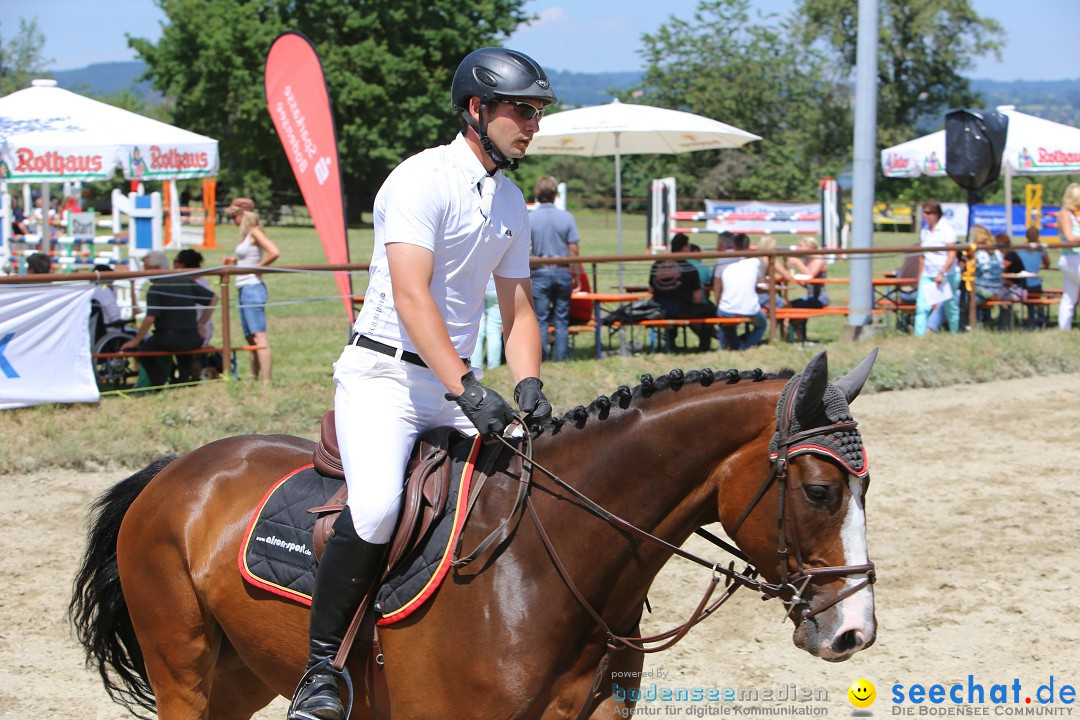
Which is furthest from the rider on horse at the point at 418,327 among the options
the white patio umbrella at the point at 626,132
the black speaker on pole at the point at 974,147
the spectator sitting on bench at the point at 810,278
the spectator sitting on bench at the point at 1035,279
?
the black speaker on pole at the point at 974,147

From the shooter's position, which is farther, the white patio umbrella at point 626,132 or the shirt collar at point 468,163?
the white patio umbrella at point 626,132

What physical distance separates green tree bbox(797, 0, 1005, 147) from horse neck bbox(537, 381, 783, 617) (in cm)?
4816

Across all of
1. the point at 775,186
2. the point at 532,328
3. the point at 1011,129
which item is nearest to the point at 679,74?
the point at 775,186

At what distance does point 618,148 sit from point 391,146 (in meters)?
31.3

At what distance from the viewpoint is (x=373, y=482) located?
3.02m

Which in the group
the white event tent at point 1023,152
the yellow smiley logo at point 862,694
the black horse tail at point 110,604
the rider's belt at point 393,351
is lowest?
the yellow smiley logo at point 862,694

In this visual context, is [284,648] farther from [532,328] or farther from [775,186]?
[775,186]

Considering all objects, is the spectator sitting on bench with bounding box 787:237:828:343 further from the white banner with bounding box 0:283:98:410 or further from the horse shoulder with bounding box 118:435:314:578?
the horse shoulder with bounding box 118:435:314:578

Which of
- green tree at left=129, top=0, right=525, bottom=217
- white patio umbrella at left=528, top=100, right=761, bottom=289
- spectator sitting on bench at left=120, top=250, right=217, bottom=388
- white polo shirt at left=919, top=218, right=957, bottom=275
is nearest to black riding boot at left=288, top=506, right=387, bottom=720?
spectator sitting on bench at left=120, top=250, right=217, bottom=388

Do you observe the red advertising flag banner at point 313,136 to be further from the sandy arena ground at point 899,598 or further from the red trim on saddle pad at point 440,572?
the red trim on saddle pad at point 440,572

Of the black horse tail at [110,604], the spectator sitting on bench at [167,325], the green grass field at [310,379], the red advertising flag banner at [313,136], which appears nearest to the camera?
the black horse tail at [110,604]

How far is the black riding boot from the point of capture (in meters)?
3.03

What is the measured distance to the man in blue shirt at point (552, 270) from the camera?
1127cm

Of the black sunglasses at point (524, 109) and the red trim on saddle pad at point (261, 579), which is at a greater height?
the black sunglasses at point (524, 109)
